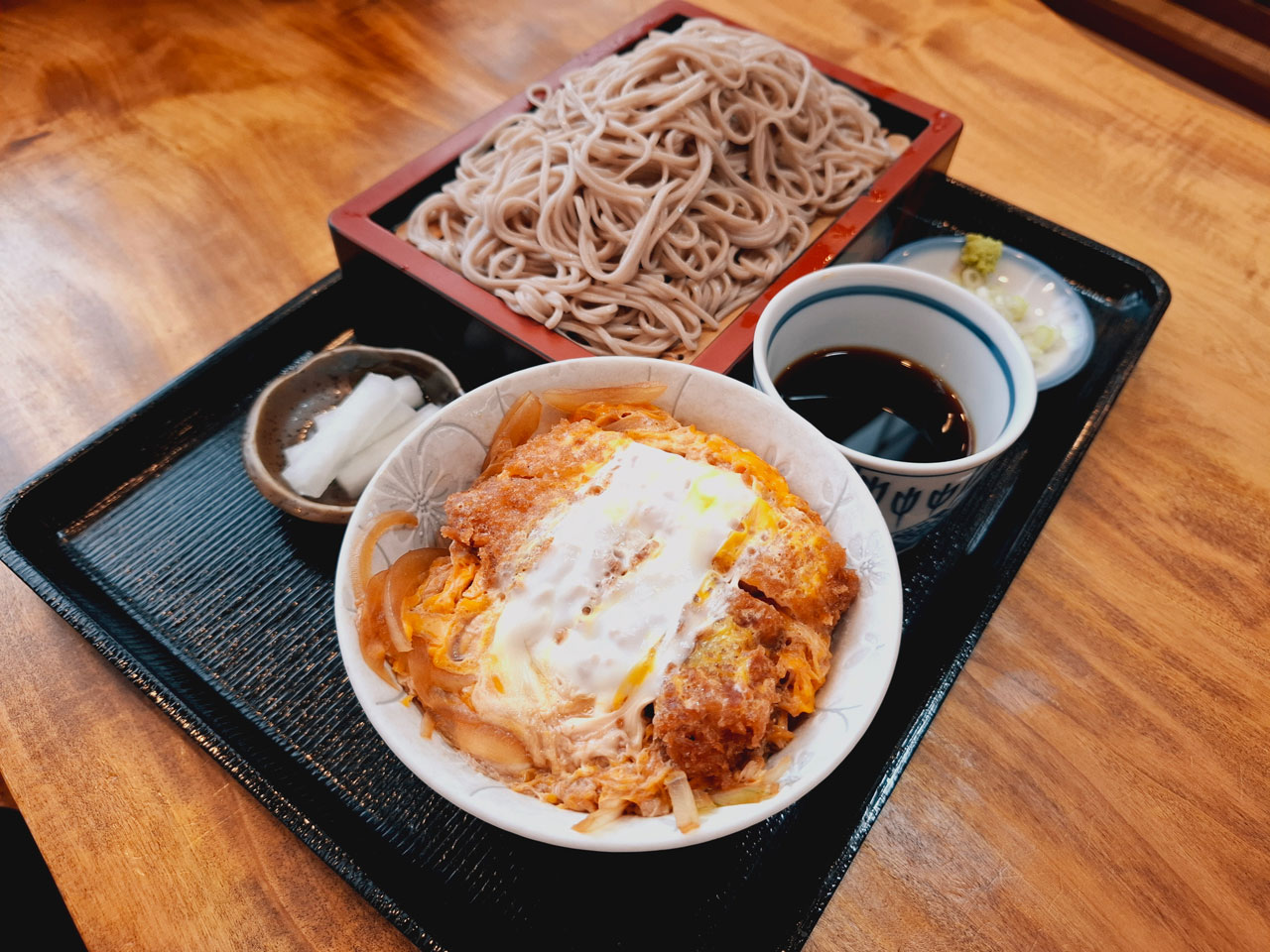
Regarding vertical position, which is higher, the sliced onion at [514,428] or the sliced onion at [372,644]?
the sliced onion at [514,428]

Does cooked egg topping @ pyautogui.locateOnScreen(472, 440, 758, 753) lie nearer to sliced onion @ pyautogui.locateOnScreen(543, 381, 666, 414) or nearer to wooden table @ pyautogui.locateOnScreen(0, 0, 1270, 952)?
sliced onion @ pyautogui.locateOnScreen(543, 381, 666, 414)

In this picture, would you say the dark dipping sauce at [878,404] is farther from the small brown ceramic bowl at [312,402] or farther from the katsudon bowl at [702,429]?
the small brown ceramic bowl at [312,402]

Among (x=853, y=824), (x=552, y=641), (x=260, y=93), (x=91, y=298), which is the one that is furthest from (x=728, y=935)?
(x=260, y=93)

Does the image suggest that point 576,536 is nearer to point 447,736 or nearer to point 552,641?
point 552,641

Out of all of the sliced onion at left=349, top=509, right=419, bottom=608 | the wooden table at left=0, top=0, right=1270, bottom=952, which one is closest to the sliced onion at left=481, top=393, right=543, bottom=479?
the sliced onion at left=349, top=509, right=419, bottom=608

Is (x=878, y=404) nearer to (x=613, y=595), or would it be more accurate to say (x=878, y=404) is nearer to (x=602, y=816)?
(x=613, y=595)

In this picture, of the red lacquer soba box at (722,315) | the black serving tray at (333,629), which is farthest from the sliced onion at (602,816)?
the red lacquer soba box at (722,315)
